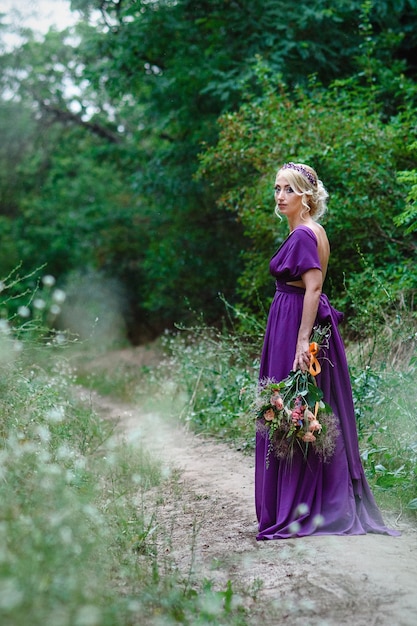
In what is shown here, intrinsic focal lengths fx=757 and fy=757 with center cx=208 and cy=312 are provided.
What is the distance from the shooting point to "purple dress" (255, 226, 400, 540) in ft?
14.5

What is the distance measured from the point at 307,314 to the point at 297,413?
586 mm

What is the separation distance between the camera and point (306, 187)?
183 inches

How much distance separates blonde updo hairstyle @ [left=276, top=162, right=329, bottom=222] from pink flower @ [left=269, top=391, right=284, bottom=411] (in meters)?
1.11

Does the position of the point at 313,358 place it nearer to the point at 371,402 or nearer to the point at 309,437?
the point at 309,437

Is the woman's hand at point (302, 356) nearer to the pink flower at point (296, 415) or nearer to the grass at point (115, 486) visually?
the pink flower at point (296, 415)

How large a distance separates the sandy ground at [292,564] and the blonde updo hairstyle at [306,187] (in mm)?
1968

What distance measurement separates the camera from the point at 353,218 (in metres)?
8.29

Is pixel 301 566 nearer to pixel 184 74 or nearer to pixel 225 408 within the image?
A: pixel 225 408

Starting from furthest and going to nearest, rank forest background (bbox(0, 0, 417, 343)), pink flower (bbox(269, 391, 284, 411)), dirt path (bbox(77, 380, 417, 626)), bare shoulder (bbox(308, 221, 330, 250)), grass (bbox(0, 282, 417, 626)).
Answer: forest background (bbox(0, 0, 417, 343)) < bare shoulder (bbox(308, 221, 330, 250)) < pink flower (bbox(269, 391, 284, 411)) < dirt path (bbox(77, 380, 417, 626)) < grass (bbox(0, 282, 417, 626))

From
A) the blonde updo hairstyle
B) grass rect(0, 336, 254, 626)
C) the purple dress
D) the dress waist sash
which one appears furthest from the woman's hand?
grass rect(0, 336, 254, 626)

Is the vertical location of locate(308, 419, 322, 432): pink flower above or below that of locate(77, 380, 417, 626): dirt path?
above

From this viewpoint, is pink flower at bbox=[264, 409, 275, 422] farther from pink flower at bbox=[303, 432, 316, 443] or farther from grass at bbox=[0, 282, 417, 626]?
grass at bbox=[0, 282, 417, 626]

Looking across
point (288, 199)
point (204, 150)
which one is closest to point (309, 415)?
point (288, 199)

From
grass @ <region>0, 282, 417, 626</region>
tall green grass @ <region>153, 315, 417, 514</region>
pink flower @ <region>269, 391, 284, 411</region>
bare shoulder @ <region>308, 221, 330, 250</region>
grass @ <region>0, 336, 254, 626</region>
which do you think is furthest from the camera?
tall green grass @ <region>153, 315, 417, 514</region>
